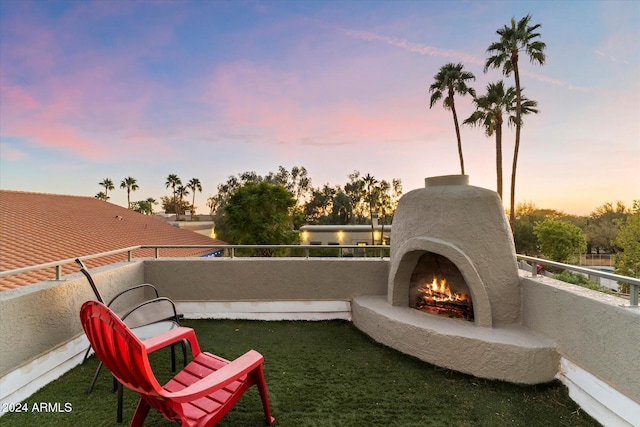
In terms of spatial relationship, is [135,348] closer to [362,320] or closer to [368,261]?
[362,320]

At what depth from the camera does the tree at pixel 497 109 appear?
1571cm

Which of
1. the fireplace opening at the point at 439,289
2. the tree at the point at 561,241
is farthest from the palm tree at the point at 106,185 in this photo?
the tree at the point at 561,241

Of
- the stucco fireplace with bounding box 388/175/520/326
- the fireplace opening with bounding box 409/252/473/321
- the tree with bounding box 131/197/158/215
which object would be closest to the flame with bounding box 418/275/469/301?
the fireplace opening with bounding box 409/252/473/321

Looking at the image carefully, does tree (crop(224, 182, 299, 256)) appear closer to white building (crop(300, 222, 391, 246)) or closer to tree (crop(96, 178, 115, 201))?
white building (crop(300, 222, 391, 246))

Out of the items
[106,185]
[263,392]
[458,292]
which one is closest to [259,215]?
[458,292]

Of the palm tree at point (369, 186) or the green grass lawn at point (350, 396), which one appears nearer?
the green grass lawn at point (350, 396)

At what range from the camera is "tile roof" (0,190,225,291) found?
7.36m

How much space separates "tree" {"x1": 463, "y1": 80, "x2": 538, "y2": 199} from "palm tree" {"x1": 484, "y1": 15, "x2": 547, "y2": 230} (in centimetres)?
57

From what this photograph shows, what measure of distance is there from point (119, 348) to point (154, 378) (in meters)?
0.28

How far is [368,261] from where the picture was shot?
4891 millimetres

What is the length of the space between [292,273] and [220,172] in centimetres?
3715

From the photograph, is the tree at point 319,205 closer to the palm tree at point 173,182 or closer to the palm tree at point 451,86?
the palm tree at point 173,182

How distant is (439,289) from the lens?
13.5ft

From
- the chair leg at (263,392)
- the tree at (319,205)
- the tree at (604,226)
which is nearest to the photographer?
the chair leg at (263,392)
